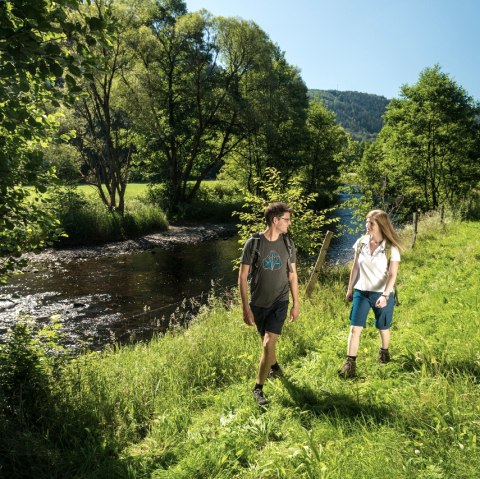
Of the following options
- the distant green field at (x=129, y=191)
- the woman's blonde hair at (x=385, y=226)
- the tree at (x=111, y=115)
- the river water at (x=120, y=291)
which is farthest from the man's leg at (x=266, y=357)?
the distant green field at (x=129, y=191)

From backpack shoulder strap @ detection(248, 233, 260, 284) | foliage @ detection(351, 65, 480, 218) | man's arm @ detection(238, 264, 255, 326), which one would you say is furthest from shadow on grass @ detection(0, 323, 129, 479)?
foliage @ detection(351, 65, 480, 218)

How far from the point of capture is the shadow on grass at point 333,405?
4207 mm

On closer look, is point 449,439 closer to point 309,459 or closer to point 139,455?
point 309,459

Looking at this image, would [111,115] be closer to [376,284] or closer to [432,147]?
[432,147]

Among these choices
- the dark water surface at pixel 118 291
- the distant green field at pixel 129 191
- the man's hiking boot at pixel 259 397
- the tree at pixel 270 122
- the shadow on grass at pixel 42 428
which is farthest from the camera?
the distant green field at pixel 129 191

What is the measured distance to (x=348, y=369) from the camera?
5297mm

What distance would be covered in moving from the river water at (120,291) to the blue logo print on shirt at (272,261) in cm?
387

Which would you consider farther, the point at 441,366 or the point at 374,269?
the point at 374,269

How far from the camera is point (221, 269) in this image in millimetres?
18312

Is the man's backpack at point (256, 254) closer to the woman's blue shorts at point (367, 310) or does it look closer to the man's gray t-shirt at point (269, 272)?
the man's gray t-shirt at point (269, 272)

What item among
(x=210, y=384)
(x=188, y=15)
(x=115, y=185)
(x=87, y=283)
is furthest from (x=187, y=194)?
(x=210, y=384)

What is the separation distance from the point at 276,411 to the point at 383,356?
1878 mm

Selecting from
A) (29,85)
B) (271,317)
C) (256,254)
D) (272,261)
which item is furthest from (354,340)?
(29,85)

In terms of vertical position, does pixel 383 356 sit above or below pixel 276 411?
above
